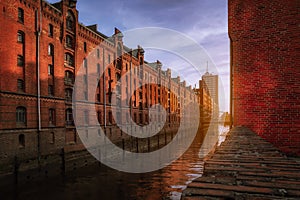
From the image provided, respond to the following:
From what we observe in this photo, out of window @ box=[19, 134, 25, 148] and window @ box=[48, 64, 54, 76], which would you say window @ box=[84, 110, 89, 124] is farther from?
window @ box=[19, 134, 25, 148]

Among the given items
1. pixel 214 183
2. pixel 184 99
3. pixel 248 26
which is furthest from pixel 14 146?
pixel 184 99

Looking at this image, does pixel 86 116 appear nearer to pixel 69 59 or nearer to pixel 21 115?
pixel 69 59

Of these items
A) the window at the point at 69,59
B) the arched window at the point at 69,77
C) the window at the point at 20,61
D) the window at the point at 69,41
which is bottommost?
the arched window at the point at 69,77

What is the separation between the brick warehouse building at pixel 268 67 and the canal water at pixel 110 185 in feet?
30.6

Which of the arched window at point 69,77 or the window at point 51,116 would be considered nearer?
the window at point 51,116

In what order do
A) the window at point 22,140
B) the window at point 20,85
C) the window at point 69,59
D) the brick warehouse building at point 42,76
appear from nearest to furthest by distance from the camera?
the brick warehouse building at point 42,76 < the window at point 22,140 < the window at point 20,85 < the window at point 69,59

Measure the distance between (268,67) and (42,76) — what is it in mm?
20593

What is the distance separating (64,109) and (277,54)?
22.3m

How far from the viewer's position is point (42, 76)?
22312 millimetres

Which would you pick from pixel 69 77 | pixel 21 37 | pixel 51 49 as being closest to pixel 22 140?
pixel 21 37

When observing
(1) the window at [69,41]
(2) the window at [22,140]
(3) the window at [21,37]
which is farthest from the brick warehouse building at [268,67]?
(1) the window at [69,41]

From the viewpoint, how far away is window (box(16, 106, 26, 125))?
776 inches

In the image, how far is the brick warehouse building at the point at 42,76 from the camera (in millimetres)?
18953

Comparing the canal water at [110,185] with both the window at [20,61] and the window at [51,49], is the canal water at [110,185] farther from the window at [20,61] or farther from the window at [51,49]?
the window at [51,49]
